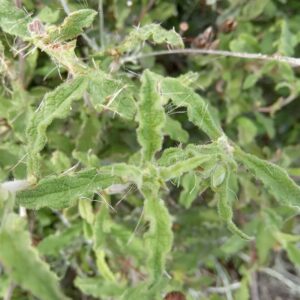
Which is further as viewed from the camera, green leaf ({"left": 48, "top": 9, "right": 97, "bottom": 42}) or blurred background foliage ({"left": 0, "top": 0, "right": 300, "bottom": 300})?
blurred background foliage ({"left": 0, "top": 0, "right": 300, "bottom": 300})

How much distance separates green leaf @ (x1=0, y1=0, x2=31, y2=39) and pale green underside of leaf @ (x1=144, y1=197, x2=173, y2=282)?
1.57ft

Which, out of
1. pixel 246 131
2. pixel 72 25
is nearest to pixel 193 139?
pixel 246 131

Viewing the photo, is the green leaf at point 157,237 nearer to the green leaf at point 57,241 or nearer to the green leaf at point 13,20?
the green leaf at point 13,20

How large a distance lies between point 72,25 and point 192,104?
0.29 metres

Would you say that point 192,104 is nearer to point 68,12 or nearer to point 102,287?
point 68,12

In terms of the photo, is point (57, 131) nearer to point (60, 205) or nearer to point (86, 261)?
point (86, 261)

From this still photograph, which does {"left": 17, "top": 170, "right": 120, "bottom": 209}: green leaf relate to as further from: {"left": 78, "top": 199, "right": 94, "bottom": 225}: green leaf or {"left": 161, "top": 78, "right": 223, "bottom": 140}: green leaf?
{"left": 78, "top": 199, "right": 94, "bottom": 225}: green leaf

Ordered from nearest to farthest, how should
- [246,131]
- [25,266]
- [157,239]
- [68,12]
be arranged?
[25,266] < [157,239] < [68,12] < [246,131]

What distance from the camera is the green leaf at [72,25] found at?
1.09 meters

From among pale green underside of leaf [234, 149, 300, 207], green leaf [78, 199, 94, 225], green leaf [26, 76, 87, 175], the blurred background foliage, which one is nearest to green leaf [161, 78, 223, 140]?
pale green underside of leaf [234, 149, 300, 207]

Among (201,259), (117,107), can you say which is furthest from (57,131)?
(201,259)

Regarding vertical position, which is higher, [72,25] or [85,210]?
[72,25]

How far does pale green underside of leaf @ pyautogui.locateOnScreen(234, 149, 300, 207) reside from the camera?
3.39 ft

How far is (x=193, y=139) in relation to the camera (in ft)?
5.98
